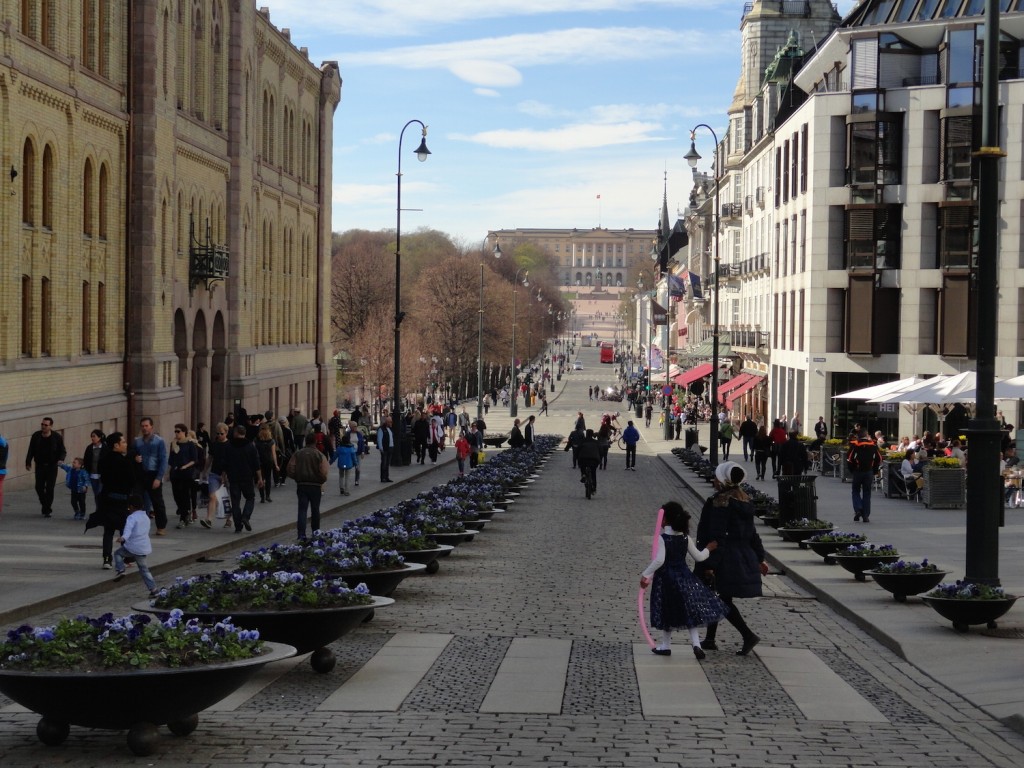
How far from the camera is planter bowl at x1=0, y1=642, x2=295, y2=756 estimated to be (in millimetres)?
8453

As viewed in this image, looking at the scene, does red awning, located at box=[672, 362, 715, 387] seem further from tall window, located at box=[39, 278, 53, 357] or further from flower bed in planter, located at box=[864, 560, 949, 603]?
flower bed in planter, located at box=[864, 560, 949, 603]

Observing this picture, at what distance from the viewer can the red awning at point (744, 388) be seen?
68387mm

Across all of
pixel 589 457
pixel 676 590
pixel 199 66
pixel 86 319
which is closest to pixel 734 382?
pixel 199 66

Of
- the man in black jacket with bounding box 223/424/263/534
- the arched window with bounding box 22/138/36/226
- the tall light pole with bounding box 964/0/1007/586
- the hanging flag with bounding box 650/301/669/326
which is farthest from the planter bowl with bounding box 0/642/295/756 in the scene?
the hanging flag with bounding box 650/301/669/326

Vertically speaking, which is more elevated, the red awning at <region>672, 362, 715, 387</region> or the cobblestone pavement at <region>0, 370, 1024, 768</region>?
the red awning at <region>672, 362, 715, 387</region>

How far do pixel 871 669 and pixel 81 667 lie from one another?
6699 mm

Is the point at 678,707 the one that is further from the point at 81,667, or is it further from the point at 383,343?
the point at 383,343

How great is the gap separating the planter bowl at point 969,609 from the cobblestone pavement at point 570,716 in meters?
0.68

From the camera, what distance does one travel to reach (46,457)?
24656mm

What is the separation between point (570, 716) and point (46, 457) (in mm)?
16527

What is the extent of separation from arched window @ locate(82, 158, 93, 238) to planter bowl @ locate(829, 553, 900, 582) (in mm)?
21330

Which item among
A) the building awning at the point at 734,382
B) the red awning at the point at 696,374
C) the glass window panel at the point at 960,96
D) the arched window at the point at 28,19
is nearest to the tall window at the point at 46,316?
the arched window at the point at 28,19

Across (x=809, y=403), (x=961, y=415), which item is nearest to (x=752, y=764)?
(x=961, y=415)

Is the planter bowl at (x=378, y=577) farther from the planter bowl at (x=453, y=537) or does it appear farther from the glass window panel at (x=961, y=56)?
the glass window panel at (x=961, y=56)
